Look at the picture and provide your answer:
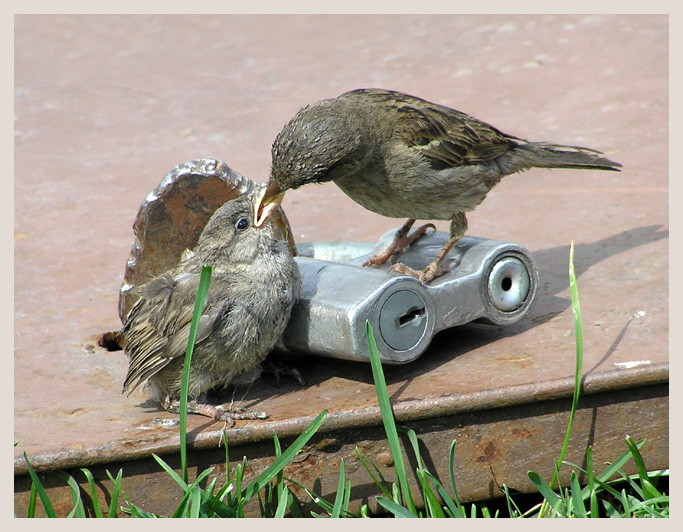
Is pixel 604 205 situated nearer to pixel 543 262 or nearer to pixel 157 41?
pixel 543 262

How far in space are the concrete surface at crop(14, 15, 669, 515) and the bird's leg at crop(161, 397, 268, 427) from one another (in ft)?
0.18

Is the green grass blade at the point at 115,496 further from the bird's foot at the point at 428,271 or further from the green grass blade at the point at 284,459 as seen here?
the bird's foot at the point at 428,271

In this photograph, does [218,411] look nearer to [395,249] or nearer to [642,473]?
[395,249]

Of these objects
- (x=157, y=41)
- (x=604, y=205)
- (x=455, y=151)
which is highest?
(x=157, y=41)

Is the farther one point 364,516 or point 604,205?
point 604,205

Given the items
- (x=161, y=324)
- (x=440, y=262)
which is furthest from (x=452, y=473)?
Answer: (x=161, y=324)

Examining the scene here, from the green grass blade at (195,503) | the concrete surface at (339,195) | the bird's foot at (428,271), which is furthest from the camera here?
the bird's foot at (428,271)

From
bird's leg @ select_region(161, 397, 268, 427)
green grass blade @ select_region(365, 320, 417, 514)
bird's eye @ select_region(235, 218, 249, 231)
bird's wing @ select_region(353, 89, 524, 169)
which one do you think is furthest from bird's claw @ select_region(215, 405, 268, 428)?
bird's wing @ select_region(353, 89, 524, 169)

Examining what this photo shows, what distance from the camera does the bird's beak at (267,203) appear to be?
11.8 ft

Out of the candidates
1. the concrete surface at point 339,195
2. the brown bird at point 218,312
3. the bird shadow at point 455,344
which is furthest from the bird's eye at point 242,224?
the concrete surface at point 339,195

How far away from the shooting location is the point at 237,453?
2.99m

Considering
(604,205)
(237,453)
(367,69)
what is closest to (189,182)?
(237,453)

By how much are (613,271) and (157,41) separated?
4914 millimetres

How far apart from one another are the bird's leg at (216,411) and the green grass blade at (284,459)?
10.4 inches
